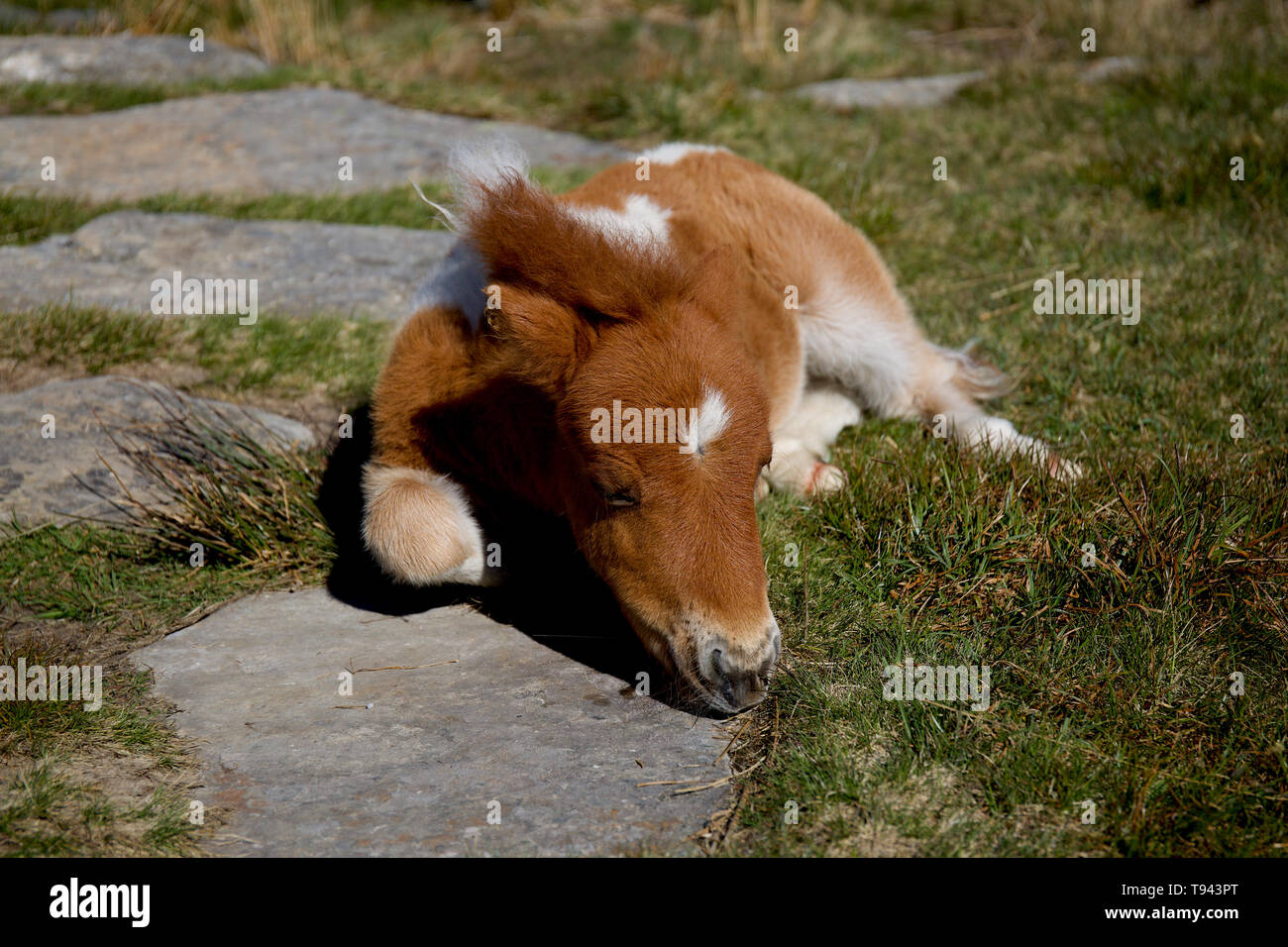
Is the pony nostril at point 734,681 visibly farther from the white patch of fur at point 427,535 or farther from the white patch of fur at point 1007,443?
the white patch of fur at point 1007,443

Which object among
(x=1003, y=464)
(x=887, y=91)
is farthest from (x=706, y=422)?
(x=887, y=91)

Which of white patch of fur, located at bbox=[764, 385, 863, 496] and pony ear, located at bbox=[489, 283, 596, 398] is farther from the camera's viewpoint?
white patch of fur, located at bbox=[764, 385, 863, 496]

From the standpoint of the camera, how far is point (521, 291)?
136 inches

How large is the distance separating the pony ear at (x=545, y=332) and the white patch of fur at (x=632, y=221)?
0.96ft

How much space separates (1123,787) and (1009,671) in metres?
0.57

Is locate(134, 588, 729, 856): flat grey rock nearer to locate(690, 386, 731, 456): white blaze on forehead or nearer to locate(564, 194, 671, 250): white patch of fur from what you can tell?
locate(690, 386, 731, 456): white blaze on forehead

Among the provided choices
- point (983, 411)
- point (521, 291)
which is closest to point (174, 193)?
point (521, 291)

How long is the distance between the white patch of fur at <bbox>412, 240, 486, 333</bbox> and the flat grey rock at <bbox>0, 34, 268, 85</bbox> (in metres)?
6.45

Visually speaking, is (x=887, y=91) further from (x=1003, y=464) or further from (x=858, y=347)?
(x=1003, y=464)

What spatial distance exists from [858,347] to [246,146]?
522 cm

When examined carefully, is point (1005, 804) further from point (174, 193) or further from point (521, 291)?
point (174, 193)

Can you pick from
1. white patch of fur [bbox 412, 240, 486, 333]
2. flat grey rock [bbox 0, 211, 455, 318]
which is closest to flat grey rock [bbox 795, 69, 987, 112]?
flat grey rock [bbox 0, 211, 455, 318]

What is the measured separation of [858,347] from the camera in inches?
199

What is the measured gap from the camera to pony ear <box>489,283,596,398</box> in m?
3.37
